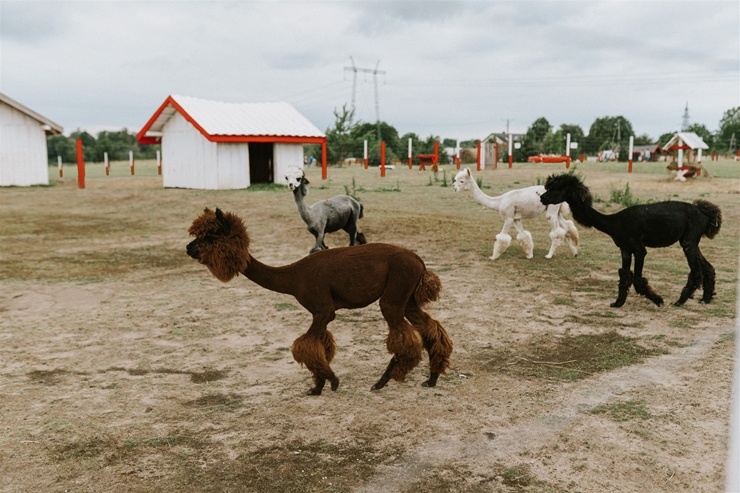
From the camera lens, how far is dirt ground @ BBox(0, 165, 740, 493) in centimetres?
350

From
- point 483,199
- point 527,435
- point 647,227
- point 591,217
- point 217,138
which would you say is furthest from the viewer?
point 217,138

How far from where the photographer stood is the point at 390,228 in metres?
12.6

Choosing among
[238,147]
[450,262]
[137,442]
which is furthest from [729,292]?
[238,147]

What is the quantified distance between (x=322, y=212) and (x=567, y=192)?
4.13 m

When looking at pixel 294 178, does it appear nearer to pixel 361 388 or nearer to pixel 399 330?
pixel 361 388

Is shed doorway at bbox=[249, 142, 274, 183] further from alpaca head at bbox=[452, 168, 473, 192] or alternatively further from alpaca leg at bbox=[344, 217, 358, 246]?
alpaca head at bbox=[452, 168, 473, 192]

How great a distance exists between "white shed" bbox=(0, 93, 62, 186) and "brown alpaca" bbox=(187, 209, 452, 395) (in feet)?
78.8

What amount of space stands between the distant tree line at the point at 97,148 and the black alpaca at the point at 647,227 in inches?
2135

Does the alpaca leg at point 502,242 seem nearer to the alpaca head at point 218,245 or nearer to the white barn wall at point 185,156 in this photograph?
the alpaca head at point 218,245

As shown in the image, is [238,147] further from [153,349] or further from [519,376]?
[519,376]

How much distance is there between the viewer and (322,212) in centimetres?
986

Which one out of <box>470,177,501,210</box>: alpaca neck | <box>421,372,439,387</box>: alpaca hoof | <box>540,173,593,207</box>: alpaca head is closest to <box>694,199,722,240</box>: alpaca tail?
<box>540,173,593,207</box>: alpaca head

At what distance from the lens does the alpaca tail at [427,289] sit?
4.65 metres

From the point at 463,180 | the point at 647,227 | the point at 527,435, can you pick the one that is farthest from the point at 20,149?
the point at 527,435
